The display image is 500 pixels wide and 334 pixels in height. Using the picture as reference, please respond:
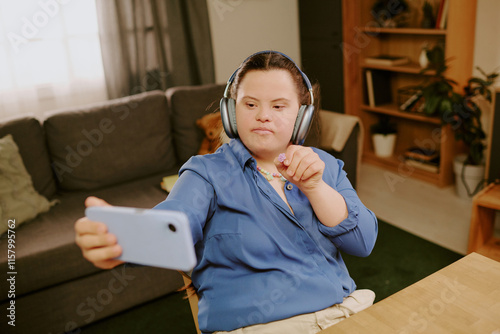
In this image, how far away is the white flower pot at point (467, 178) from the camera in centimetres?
292

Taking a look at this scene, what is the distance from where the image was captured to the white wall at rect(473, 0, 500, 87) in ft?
9.35

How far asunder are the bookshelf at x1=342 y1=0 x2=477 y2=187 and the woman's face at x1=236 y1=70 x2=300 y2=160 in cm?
231

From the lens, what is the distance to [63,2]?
2.91m

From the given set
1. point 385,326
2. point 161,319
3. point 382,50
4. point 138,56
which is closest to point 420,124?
point 382,50

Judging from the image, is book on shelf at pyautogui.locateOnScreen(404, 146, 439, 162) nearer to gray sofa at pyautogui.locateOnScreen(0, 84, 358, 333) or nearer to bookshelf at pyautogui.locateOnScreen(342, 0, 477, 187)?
bookshelf at pyautogui.locateOnScreen(342, 0, 477, 187)

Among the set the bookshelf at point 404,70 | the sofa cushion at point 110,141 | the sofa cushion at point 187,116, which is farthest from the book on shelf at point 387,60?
the sofa cushion at point 110,141

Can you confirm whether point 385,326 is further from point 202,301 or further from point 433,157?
point 433,157

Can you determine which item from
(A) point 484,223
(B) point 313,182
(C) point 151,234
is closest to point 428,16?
(A) point 484,223

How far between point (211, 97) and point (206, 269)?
1.92 meters

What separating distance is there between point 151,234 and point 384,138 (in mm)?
3232

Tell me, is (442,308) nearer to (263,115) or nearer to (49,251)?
(263,115)

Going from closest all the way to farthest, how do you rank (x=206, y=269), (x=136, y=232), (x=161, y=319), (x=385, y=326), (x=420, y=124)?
(x=136, y=232) → (x=385, y=326) → (x=206, y=269) → (x=161, y=319) → (x=420, y=124)

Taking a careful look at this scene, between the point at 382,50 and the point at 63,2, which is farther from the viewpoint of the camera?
the point at 382,50

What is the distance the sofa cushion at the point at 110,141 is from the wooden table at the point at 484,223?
5.48ft
